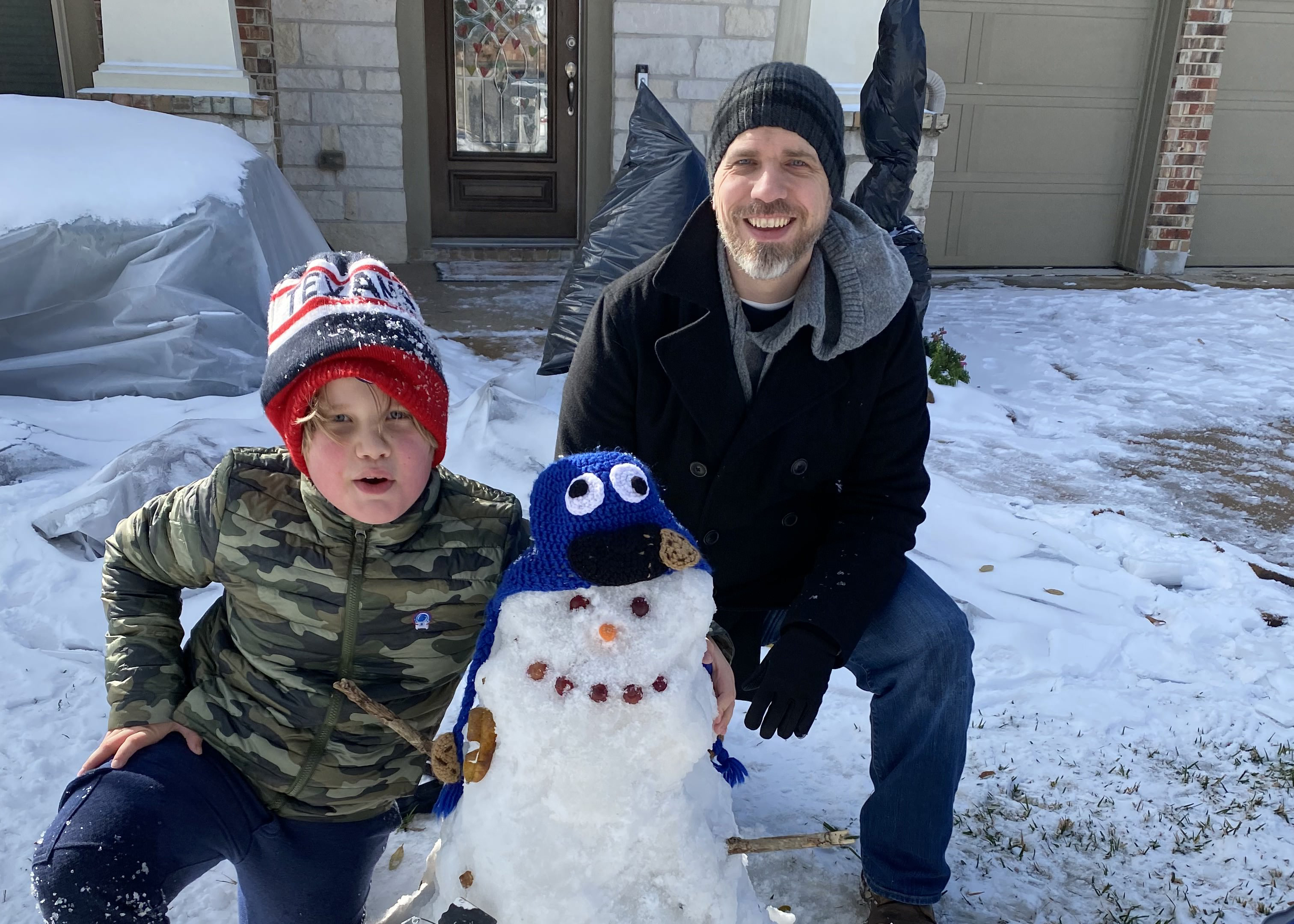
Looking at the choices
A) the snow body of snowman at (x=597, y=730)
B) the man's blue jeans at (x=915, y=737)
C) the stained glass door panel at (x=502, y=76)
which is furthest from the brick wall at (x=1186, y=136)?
the snow body of snowman at (x=597, y=730)

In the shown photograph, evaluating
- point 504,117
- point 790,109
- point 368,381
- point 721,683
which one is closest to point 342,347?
point 368,381

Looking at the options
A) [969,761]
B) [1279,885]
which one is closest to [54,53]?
[969,761]

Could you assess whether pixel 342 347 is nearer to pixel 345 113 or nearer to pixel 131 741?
pixel 131 741

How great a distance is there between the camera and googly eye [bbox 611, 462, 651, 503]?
1.33 m

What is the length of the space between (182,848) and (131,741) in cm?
18

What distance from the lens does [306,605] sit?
1625 mm

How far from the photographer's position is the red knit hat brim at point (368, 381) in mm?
1531

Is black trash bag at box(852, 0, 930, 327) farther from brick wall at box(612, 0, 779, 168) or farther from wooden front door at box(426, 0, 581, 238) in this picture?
wooden front door at box(426, 0, 581, 238)

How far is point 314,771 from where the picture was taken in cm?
167

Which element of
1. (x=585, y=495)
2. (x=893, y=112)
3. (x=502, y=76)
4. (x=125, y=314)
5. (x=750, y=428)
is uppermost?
(x=502, y=76)

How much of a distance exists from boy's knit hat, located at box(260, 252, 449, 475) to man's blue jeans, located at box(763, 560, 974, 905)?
91 cm

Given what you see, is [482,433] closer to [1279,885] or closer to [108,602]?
[108,602]

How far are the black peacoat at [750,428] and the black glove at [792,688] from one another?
0.18 meters

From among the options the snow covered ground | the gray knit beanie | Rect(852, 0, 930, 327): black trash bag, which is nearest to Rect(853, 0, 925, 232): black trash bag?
Rect(852, 0, 930, 327): black trash bag
